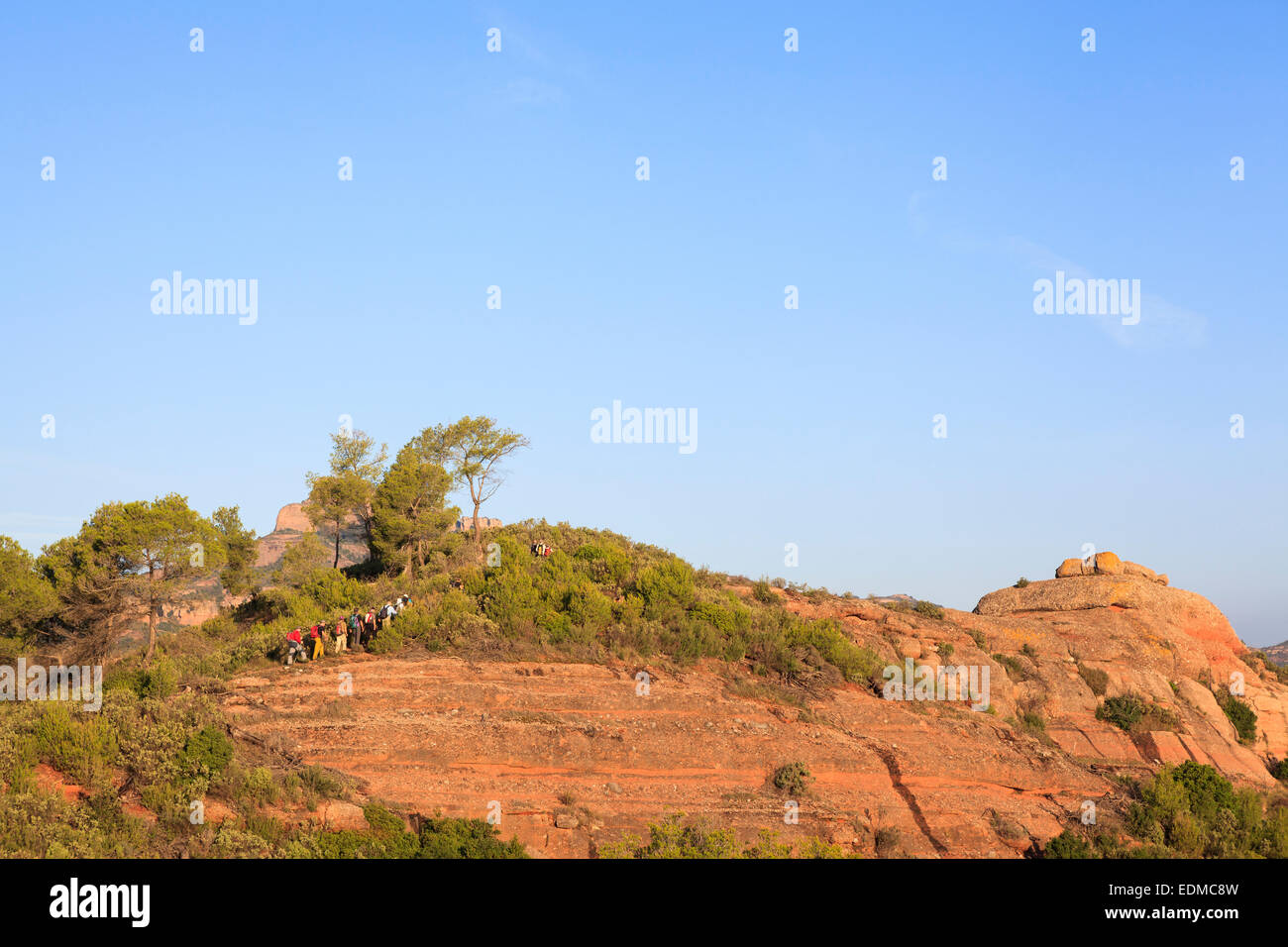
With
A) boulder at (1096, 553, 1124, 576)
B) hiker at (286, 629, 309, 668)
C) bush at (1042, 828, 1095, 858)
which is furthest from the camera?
boulder at (1096, 553, 1124, 576)

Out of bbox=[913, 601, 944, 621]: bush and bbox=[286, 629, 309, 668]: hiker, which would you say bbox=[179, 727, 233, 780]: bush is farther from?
bbox=[913, 601, 944, 621]: bush

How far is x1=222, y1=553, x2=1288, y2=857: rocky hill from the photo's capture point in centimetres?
2000

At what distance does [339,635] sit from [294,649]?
1261 millimetres

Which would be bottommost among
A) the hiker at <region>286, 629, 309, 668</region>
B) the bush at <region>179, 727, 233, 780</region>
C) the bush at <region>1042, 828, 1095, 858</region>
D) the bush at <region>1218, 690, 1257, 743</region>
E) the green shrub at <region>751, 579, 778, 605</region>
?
the bush at <region>1218, 690, 1257, 743</region>

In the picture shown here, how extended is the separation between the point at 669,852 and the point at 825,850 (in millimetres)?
3646

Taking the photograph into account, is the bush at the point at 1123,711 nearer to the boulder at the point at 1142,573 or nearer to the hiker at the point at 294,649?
the boulder at the point at 1142,573

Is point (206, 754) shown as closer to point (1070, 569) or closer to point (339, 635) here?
point (339, 635)

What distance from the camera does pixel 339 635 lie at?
26781mm

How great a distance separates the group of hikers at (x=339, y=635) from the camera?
2625 centimetres

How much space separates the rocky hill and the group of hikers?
952 mm

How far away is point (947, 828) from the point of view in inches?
834

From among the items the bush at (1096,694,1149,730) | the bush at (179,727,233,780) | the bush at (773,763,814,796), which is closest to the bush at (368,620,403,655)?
the bush at (179,727,233,780)
